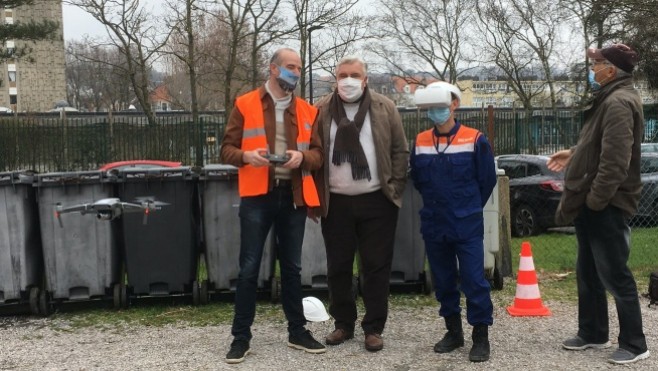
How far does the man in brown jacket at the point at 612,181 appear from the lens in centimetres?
Result: 462

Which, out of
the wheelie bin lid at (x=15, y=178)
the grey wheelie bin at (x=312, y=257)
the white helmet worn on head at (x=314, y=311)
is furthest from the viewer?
the grey wheelie bin at (x=312, y=257)

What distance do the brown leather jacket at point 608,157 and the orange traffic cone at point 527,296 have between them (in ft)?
4.24

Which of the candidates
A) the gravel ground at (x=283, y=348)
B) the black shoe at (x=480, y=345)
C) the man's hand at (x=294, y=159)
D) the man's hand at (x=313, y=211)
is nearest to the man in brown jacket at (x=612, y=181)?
the gravel ground at (x=283, y=348)

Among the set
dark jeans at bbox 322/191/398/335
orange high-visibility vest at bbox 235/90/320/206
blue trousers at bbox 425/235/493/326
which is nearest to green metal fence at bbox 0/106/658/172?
dark jeans at bbox 322/191/398/335

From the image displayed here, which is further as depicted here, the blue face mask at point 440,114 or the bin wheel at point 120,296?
the bin wheel at point 120,296

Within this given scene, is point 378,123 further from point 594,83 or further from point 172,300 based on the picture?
point 172,300

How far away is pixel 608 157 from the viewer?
15.1 ft

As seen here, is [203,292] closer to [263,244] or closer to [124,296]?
[124,296]

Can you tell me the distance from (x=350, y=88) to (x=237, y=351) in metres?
1.98

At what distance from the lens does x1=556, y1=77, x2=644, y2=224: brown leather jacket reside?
4609mm

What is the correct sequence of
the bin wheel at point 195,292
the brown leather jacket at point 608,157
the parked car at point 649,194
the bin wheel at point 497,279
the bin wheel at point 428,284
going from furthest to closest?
the parked car at point 649,194 → the bin wheel at point 497,279 → the bin wheel at point 428,284 → the bin wheel at point 195,292 → the brown leather jacket at point 608,157

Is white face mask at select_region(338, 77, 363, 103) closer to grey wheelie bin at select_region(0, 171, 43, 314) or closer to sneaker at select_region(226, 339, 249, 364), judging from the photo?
sneaker at select_region(226, 339, 249, 364)

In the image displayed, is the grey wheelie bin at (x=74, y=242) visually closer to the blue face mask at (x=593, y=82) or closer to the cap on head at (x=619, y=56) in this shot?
the blue face mask at (x=593, y=82)

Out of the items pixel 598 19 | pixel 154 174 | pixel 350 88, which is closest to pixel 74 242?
pixel 154 174
